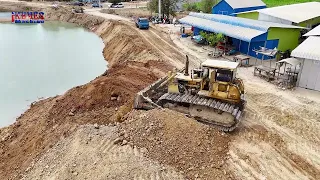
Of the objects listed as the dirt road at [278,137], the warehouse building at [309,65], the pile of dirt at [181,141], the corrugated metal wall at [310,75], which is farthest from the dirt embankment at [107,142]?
the corrugated metal wall at [310,75]

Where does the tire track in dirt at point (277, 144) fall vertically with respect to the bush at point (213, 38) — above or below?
below

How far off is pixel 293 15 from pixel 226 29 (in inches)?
255

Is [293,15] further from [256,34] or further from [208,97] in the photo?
[208,97]

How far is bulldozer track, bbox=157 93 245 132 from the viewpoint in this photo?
11336mm

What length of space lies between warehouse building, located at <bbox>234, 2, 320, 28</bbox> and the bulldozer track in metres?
16.8

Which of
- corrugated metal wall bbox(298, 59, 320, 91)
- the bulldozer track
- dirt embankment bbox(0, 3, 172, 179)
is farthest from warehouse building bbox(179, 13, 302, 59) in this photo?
the bulldozer track

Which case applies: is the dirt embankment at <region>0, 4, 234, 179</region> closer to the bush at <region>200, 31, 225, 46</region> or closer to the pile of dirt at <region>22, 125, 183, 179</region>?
the pile of dirt at <region>22, 125, 183, 179</region>

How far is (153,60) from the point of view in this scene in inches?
847

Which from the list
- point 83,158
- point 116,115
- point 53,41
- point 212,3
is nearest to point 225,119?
point 116,115

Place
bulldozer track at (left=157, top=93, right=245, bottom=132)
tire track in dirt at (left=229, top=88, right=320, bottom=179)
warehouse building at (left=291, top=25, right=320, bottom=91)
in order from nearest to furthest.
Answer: tire track in dirt at (left=229, top=88, right=320, bottom=179) → bulldozer track at (left=157, top=93, right=245, bottom=132) → warehouse building at (left=291, top=25, right=320, bottom=91)

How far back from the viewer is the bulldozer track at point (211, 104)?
1134 centimetres

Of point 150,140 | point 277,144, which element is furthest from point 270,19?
point 150,140

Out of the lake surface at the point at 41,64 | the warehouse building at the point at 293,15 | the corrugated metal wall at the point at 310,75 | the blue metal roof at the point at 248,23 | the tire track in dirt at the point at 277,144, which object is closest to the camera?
the tire track in dirt at the point at 277,144

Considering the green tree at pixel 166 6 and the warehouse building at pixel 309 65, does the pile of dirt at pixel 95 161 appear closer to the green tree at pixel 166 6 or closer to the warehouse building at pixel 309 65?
the warehouse building at pixel 309 65
